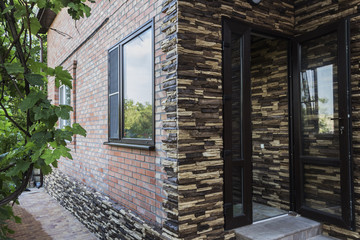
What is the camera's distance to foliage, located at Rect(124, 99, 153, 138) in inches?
126

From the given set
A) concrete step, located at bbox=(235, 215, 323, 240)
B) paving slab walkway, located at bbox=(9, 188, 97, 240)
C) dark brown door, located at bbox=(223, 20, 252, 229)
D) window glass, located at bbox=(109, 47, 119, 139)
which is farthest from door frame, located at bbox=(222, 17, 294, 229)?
paving slab walkway, located at bbox=(9, 188, 97, 240)

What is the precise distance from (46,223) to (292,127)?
171 inches

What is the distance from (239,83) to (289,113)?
939mm

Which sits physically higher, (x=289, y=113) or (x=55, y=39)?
(x=55, y=39)

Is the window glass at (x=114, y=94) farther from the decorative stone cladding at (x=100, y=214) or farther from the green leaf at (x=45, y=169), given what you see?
the green leaf at (x=45, y=169)

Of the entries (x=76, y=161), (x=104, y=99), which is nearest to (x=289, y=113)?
(x=104, y=99)

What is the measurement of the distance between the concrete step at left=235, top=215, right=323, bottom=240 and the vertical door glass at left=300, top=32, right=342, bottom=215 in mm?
242

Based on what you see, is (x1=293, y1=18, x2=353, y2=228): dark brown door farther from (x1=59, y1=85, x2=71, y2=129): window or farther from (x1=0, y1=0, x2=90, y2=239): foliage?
(x1=59, y1=85, x2=71, y2=129): window

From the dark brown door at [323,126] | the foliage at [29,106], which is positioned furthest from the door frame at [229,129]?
the foliage at [29,106]

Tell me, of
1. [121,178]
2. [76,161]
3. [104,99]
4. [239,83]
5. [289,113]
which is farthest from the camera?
[76,161]

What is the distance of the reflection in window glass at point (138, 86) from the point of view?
10.6 feet

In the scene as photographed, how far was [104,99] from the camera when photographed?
4.29m

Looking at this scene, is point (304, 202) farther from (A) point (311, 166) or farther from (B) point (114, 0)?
(B) point (114, 0)

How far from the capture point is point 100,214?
413 cm
